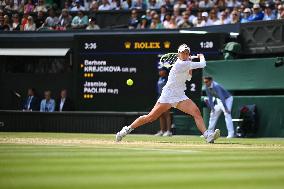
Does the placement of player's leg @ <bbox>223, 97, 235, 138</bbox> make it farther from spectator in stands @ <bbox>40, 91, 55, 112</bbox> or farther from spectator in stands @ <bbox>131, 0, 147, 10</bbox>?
spectator in stands @ <bbox>131, 0, 147, 10</bbox>

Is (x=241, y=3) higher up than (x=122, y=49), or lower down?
higher up

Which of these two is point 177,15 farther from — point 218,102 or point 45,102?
point 45,102

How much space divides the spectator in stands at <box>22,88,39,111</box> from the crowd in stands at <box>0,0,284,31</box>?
8.91 feet

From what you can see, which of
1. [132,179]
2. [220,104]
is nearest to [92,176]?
[132,179]

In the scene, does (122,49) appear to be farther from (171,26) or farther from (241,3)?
(241,3)

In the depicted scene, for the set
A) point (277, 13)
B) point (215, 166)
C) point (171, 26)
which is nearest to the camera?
point (215, 166)

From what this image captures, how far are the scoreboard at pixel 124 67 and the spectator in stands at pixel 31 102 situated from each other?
6.38 feet

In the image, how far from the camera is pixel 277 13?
2233cm

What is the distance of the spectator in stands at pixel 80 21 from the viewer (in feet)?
84.9

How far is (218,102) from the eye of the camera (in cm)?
2098

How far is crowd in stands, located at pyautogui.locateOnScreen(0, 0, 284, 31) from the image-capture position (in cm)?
2303

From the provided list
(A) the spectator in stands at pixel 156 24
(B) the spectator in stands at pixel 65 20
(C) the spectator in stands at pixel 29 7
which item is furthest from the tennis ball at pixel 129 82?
(C) the spectator in stands at pixel 29 7

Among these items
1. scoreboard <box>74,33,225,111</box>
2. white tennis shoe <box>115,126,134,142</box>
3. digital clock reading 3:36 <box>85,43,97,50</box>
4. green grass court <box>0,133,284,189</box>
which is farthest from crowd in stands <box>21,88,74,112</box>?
green grass court <box>0,133,284,189</box>

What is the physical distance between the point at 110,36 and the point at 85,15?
3671 mm
